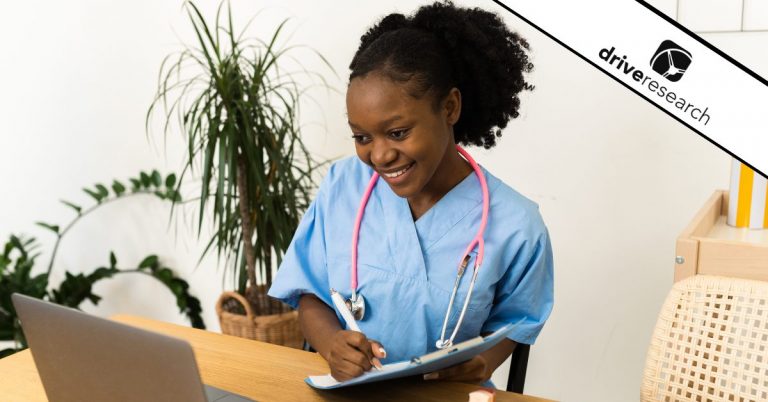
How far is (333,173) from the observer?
1485mm

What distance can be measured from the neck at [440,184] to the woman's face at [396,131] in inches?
3.4

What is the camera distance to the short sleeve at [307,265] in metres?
1.43

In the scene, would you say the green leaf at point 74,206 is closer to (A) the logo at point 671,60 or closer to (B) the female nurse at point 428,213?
(B) the female nurse at point 428,213

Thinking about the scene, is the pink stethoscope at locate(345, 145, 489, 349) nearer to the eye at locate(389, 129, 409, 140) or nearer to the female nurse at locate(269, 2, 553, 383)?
the female nurse at locate(269, 2, 553, 383)

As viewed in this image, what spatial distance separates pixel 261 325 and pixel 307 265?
0.82 m

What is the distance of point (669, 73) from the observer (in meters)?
1.66

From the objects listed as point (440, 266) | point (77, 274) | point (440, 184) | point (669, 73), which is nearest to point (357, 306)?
point (440, 266)

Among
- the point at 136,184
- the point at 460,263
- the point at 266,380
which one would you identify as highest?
the point at 136,184

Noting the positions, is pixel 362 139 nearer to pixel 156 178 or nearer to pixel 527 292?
pixel 527 292

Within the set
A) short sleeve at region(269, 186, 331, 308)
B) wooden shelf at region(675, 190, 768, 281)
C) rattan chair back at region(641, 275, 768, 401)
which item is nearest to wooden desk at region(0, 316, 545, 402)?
short sleeve at region(269, 186, 331, 308)

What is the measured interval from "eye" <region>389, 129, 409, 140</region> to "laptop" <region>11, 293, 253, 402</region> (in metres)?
0.55

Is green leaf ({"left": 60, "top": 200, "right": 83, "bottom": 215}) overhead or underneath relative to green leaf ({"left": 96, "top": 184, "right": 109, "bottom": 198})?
underneath

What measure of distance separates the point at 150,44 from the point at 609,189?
172 centimetres

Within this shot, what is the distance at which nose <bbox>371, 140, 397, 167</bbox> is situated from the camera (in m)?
1.23
